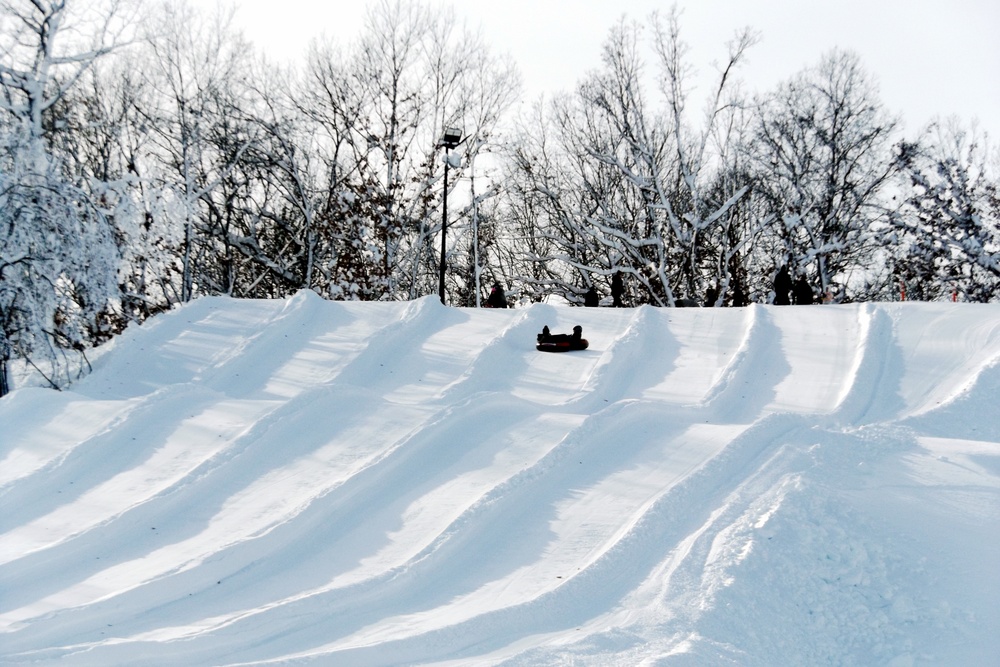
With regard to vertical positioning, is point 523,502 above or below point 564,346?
below

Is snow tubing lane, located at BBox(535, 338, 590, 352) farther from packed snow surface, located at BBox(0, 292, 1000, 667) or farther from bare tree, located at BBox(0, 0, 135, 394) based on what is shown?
bare tree, located at BBox(0, 0, 135, 394)

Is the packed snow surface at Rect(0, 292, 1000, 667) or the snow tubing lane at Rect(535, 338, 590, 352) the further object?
the snow tubing lane at Rect(535, 338, 590, 352)

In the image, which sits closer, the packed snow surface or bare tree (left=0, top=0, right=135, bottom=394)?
the packed snow surface

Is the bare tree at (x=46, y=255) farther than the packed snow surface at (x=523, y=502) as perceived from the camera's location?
Yes

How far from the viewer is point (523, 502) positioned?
696 centimetres

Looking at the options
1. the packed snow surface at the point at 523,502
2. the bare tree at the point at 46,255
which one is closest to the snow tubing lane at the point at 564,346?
the packed snow surface at the point at 523,502

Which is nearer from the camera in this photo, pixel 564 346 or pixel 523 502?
pixel 523 502

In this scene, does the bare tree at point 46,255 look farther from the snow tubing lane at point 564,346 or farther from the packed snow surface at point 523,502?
the snow tubing lane at point 564,346

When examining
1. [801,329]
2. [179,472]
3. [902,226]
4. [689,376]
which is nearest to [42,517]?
[179,472]

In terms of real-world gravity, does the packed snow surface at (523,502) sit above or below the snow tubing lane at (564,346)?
below

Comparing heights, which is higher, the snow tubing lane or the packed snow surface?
the snow tubing lane

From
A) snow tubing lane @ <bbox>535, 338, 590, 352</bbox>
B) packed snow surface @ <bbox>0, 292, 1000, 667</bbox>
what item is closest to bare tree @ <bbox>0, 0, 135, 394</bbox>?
packed snow surface @ <bbox>0, 292, 1000, 667</bbox>

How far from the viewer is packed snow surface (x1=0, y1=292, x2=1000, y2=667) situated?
5219 millimetres

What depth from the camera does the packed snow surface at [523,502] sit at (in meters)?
5.22
